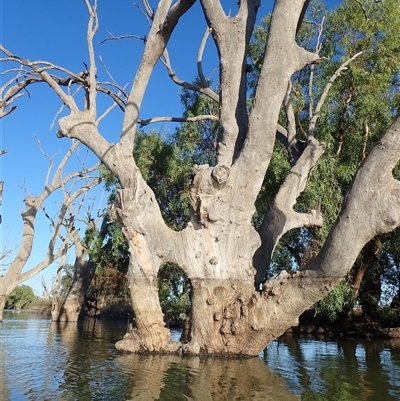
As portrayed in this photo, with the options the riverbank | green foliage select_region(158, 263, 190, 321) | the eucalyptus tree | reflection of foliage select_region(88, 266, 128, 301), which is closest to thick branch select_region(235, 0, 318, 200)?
the eucalyptus tree

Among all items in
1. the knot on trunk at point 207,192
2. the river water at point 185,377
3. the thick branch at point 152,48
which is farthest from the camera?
the thick branch at point 152,48

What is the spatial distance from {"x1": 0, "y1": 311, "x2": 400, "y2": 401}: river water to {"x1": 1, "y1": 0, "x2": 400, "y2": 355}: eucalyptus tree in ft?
2.17

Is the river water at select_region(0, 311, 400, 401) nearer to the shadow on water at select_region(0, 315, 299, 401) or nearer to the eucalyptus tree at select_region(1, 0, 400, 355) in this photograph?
the shadow on water at select_region(0, 315, 299, 401)

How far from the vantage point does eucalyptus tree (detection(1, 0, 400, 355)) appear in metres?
Answer: 8.26

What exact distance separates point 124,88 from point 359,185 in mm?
6453

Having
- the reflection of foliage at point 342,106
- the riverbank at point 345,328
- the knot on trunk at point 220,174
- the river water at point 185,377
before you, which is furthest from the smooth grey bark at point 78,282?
the knot on trunk at point 220,174

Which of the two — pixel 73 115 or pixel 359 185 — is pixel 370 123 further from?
pixel 73 115

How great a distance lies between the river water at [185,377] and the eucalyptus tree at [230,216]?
662 millimetres

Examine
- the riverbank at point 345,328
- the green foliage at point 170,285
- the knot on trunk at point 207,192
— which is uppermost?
the knot on trunk at point 207,192

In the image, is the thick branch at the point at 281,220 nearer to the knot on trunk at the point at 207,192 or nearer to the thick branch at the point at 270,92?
the thick branch at the point at 270,92

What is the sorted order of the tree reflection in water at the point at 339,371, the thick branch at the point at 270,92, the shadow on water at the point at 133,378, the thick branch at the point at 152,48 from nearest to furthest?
1. the shadow on water at the point at 133,378
2. the tree reflection in water at the point at 339,371
3. the thick branch at the point at 270,92
4. the thick branch at the point at 152,48

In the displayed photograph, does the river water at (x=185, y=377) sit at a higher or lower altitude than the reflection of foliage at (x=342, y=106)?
lower

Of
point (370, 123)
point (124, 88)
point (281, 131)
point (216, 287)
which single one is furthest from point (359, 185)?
point (370, 123)

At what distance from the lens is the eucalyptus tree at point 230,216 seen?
826 centimetres
